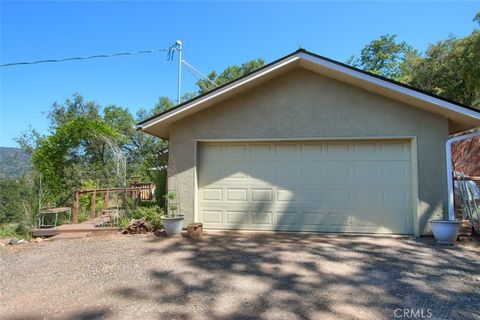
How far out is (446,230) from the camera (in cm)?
616

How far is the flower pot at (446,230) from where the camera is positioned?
20.1ft

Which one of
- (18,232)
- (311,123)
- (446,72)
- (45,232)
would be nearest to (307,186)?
(311,123)

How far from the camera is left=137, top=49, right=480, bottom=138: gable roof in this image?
6.35m

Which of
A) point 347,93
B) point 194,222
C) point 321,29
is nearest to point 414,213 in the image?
point 347,93

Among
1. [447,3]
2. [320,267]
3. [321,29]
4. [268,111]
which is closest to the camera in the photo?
[320,267]

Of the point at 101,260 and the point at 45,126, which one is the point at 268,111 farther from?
the point at 45,126

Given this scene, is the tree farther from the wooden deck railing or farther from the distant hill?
the distant hill

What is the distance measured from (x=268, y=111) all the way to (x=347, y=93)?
1939 mm

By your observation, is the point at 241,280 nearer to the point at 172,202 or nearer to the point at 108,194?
the point at 172,202

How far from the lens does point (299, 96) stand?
7.34 m

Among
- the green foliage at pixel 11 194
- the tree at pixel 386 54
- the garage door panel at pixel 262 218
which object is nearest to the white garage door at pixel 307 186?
the garage door panel at pixel 262 218

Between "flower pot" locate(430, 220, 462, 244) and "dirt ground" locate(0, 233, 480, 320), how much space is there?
0.26 meters

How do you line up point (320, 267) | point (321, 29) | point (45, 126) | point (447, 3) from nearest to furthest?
point (320, 267)
point (447, 3)
point (321, 29)
point (45, 126)
